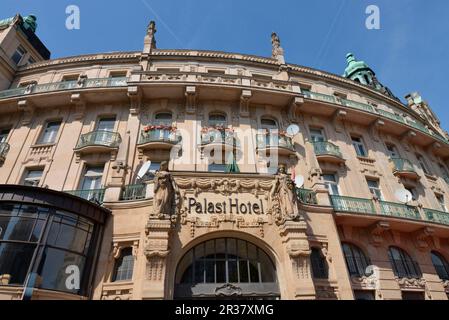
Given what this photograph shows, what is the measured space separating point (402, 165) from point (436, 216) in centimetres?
371

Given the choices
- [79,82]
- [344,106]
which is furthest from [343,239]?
[79,82]

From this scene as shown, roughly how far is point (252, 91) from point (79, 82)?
1160cm

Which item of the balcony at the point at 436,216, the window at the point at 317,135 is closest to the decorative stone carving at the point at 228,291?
the window at the point at 317,135

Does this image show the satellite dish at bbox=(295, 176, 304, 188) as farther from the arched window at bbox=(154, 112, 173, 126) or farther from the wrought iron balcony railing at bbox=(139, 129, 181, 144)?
the arched window at bbox=(154, 112, 173, 126)

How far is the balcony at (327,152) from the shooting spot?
16719 millimetres

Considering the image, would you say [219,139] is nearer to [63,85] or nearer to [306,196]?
[306,196]

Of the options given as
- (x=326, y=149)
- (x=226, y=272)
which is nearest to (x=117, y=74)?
(x=326, y=149)

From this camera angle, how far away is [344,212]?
13.7 m

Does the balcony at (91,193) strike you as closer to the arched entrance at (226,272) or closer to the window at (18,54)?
the arched entrance at (226,272)

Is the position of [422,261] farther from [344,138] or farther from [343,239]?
[344,138]

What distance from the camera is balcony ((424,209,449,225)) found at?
16.0 metres

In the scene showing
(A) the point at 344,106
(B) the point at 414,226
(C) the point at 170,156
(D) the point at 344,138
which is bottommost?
(B) the point at 414,226

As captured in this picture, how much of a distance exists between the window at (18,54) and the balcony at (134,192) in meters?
18.3

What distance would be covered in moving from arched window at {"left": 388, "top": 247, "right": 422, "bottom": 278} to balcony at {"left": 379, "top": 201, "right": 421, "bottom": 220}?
1920 millimetres
